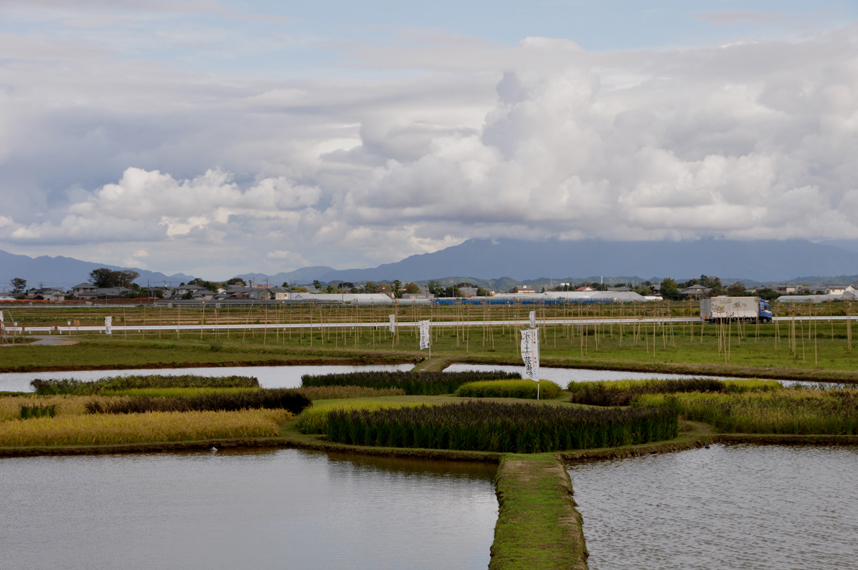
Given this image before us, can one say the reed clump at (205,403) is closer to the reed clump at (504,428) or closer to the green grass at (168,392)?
the green grass at (168,392)

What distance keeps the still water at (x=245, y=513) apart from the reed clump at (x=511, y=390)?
9341mm

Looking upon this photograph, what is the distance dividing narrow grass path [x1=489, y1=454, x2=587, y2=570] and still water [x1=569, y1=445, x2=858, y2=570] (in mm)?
345

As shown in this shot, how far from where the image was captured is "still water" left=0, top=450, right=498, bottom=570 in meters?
10.4

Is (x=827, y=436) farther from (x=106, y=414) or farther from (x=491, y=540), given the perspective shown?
(x=106, y=414)

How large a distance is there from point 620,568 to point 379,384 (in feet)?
58.6

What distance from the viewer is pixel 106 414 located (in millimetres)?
21281

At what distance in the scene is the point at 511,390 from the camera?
25.7 meters

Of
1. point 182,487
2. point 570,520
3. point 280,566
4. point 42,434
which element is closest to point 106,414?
point 42,434

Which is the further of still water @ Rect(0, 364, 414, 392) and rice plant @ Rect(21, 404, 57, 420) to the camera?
still water @ Rect(0, 364, 414, 392)

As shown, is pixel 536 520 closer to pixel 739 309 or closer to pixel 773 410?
pixel 773 410

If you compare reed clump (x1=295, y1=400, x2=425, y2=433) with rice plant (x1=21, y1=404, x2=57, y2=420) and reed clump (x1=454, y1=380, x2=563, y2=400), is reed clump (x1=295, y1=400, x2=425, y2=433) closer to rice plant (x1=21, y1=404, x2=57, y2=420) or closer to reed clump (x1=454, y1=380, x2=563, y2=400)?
reed clump (x1=454, y1=380, x2=563, y2=400)

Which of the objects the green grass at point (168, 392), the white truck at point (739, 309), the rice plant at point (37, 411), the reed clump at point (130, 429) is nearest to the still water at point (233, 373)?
the green grass at point (168, 392)

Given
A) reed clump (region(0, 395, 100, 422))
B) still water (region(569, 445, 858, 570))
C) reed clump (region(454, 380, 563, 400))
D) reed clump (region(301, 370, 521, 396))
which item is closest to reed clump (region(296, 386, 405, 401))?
reed clump (region(301, 370, 521, 396))

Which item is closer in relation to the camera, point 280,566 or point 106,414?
point 280,566
